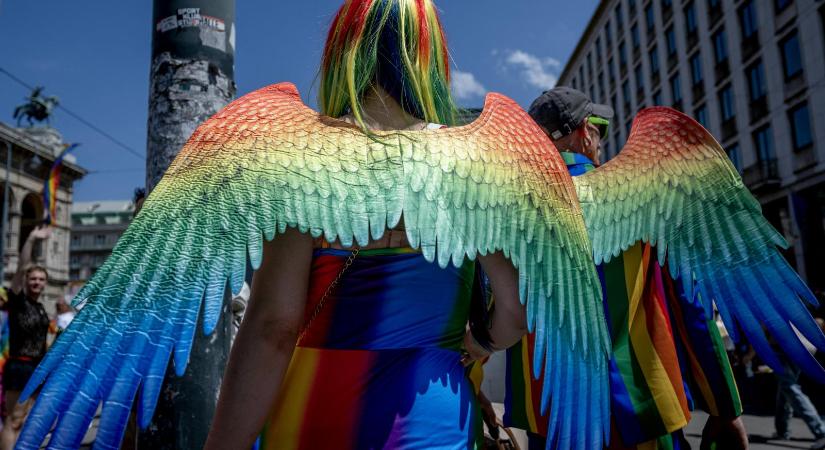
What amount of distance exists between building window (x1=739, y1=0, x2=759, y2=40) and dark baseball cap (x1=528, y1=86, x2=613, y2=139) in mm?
22709

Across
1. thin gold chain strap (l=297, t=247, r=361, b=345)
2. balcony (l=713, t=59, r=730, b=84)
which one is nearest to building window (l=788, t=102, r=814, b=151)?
balcony (l=713, t=59, r=730, b=84)

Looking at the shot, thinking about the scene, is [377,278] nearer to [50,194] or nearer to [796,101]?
[50,194]

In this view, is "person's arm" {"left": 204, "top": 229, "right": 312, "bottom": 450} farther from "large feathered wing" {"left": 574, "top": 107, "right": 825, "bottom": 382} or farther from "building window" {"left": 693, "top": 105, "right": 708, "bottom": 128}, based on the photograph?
"building window" {"left": 693, "top": 105, "right": 708, "bottom": 128}

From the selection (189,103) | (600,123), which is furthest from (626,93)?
(189,103)

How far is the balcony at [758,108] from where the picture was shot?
2086cm

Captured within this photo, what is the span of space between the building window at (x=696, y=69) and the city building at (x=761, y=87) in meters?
0.04

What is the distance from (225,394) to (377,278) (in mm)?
340

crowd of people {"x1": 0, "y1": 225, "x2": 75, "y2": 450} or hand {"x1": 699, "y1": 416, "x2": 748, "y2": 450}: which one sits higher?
crowd of people {"x1": 0, "y1": 225, "x2": 75, "y2": 450}

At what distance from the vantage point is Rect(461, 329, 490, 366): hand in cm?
128

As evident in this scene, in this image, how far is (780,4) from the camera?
64.7 ft

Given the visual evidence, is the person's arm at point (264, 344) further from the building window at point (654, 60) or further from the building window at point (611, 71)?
the building window at point (611, 71)

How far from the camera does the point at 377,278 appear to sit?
115 centimetres

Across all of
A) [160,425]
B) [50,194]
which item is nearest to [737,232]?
[160,425]

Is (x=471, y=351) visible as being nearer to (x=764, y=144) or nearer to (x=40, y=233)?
(x=40, y=233)
